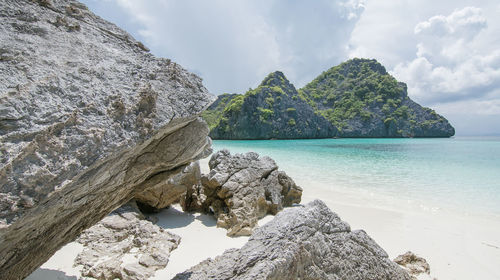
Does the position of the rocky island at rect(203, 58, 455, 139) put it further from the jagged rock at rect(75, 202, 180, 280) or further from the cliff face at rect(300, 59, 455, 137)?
the jagged rock at rect(75, 202, 180, 280)

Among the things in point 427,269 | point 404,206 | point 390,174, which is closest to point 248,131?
point 390,174

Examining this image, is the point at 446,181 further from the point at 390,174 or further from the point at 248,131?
the point at 248,131

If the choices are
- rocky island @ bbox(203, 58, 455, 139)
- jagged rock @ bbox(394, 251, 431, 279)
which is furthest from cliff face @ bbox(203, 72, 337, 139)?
jagged rock @ bbox(394, 251, 431, 279)

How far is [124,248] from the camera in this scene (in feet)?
11.9

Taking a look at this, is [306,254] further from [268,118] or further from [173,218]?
[268,118]

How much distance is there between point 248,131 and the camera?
6266 cm

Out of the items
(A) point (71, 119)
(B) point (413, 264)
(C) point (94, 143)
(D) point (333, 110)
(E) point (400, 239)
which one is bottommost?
(E) point (400, 239)

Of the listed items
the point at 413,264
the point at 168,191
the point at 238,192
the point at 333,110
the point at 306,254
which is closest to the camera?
the point at 306,254

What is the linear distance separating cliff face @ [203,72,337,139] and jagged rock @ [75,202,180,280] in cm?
5472

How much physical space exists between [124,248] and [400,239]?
5.07 metres

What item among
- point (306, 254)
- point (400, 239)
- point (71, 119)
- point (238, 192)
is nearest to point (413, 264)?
point (400, 239)

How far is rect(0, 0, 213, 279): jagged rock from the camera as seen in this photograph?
1.14 metres

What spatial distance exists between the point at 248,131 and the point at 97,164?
61.3 m

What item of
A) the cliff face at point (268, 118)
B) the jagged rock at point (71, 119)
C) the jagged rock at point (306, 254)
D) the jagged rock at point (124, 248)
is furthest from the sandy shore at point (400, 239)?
the cliff face at point (268, 118)
